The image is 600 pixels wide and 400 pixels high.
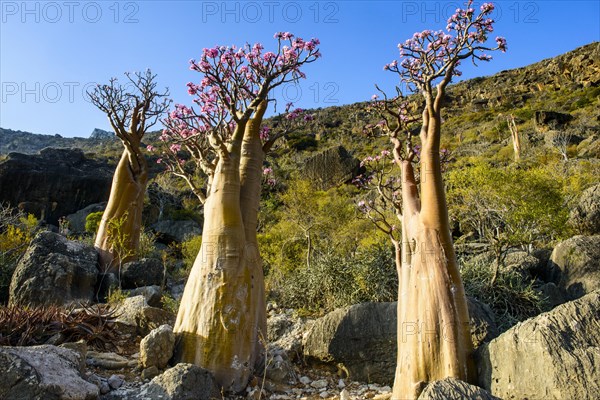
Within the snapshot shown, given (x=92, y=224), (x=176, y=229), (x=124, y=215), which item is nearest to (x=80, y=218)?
(x=92, y=224)

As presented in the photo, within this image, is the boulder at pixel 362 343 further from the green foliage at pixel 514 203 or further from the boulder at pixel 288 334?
the green foliage at pixel 514 203

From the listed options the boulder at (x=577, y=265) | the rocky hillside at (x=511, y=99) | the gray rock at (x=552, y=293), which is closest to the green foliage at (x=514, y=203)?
the boulder at (x=577, y=265)

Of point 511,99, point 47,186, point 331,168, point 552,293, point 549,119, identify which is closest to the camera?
point 552,293

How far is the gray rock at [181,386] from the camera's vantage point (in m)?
4.06

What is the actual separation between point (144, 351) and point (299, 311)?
4.23 m

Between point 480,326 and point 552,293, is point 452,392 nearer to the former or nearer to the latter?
point 480,326

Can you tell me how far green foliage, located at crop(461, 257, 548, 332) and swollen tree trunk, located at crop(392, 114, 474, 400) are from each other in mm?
2601

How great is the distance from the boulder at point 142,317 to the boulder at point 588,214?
10.6 meters

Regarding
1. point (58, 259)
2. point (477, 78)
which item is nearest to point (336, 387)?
point (58, 259)

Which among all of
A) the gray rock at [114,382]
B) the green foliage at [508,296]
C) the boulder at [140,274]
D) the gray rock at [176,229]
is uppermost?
the gray rock at [176,229]

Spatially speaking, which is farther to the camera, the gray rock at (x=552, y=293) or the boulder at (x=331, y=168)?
the boulder at (x=331, y=168)

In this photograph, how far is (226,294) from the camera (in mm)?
5203

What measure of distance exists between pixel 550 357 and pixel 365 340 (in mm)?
2561

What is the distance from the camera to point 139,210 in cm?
1148
